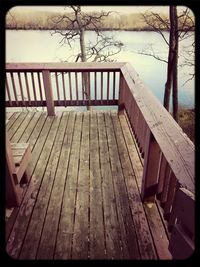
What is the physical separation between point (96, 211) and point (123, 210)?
1.01 ft

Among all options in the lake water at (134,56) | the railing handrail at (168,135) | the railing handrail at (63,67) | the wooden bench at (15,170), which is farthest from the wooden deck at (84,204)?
the lake water at (134,56)

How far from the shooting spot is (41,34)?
108 ft

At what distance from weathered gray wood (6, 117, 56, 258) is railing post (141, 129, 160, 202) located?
1349 millimetres

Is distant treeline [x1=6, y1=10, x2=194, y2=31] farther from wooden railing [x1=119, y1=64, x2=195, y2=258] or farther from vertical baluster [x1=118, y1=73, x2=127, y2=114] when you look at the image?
wooden railing [x1=119, y1=64, x2=195, y2=258]

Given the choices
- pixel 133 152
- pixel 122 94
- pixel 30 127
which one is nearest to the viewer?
pixel 133 152

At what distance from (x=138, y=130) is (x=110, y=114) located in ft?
5.23

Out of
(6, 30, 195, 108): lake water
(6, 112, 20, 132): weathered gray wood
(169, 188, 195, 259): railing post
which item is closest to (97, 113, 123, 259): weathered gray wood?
(169, 188, 195, 259): railing post

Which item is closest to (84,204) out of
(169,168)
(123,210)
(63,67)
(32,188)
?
(123,210)

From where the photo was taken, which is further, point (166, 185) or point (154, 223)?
point (154, 223)

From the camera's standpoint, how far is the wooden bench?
239 centimetres

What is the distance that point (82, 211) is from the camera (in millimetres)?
2656

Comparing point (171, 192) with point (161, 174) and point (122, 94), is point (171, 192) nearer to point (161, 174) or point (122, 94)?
point (161, 174)

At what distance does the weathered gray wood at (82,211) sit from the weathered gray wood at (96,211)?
52 mm
